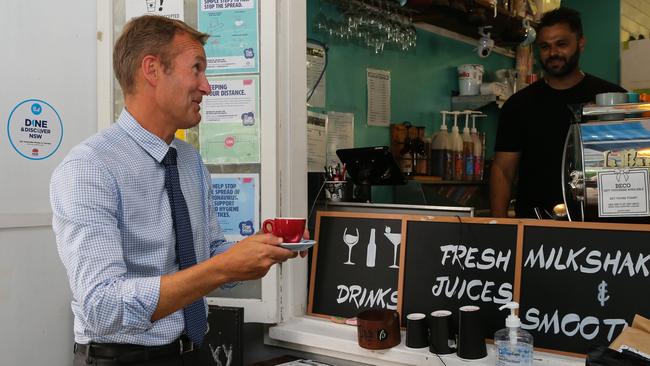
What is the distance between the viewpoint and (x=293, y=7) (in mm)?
2400

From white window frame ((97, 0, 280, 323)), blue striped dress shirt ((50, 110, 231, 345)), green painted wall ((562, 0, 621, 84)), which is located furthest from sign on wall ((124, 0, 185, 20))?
green painted wall ((562, 0, 621, 84))

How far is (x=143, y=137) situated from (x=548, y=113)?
219 centimetres

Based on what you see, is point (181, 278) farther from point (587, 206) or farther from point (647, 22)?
point (647, 22)

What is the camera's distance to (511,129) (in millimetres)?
3309

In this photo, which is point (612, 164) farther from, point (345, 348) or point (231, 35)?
point (231, 35)

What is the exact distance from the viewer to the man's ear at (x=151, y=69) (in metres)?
1.68

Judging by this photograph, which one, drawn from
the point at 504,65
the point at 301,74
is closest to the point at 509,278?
the point at 301,74

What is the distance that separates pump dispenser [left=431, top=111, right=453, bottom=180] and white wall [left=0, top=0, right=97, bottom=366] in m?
2.48

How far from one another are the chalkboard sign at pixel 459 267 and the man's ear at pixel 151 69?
108cm

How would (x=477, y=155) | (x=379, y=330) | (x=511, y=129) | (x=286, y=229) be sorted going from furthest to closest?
(x=477, y=155) → (x=511, y=129) → (x=379, y=330) → (x=286, y=229)

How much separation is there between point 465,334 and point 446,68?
3182 millimetres

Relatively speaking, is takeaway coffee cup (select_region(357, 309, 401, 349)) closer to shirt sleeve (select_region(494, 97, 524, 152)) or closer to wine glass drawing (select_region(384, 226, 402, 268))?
wine glass drawing (select_region(384, 226, 402, 268))

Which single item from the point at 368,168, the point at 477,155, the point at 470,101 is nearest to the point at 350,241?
the point at 368,168

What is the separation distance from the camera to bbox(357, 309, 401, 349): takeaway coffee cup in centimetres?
208
